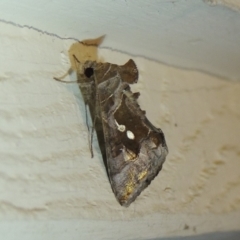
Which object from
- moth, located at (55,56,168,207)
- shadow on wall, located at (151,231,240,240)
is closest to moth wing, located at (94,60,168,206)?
moth, located at (55,56,168,207)

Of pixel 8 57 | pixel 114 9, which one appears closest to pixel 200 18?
pixel 114 9

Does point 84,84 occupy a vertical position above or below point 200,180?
above

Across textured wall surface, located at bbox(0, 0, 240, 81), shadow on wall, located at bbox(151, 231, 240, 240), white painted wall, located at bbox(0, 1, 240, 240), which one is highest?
textured wall surface, located at bbox(0, 0, 240, 81)

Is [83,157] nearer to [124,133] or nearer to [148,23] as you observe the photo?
[124,133]

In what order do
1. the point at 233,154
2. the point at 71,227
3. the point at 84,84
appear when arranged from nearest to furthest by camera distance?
the point at 71,227, the point at 84,84, the point at 233,154

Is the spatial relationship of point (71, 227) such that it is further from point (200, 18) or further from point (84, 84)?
point (200, 18)

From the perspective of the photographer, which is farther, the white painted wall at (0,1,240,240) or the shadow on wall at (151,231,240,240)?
the shadow on wall at (151,231,240,240)

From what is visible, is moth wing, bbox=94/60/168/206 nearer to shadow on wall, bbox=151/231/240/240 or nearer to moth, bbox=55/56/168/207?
moth, bbox=55/56/168/207

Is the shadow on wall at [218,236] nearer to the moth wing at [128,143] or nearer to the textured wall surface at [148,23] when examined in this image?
the moth wing at [128,143]
